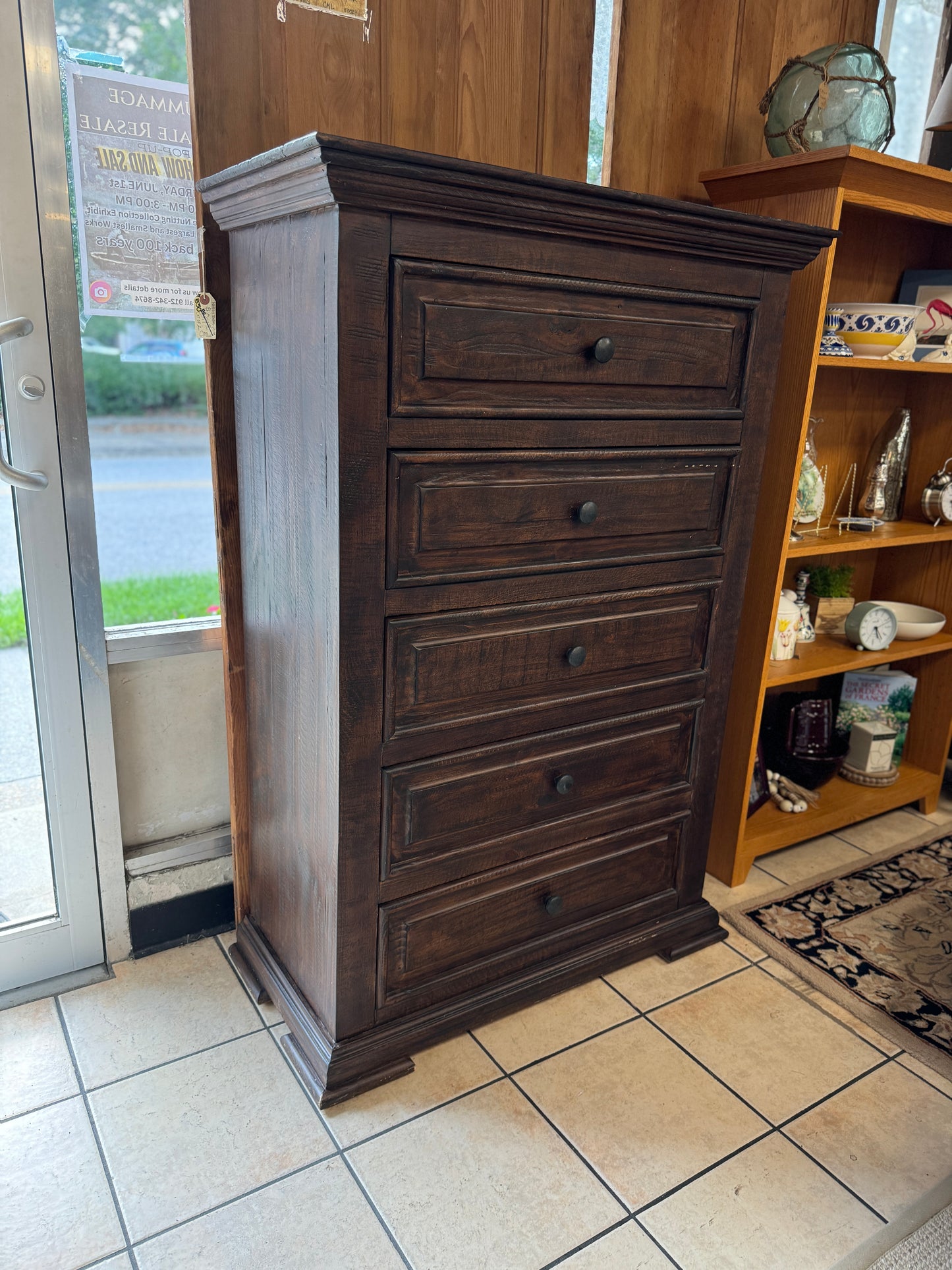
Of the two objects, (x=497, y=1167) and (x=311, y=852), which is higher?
(x=311, y=852)

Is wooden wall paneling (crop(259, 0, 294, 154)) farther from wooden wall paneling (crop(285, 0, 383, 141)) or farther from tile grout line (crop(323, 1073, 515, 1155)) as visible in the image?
tile grout line (crop(323, 1073, 515, 1155))

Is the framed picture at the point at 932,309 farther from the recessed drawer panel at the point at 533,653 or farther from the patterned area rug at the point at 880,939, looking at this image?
the patterned area rug at the point at 880,939

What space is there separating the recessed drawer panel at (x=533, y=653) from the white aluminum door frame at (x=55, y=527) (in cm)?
62

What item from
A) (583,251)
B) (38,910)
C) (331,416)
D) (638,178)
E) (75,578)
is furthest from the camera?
(638,178)

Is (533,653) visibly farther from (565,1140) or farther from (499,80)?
(499,80)

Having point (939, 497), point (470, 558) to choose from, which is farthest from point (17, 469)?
point (939, 497)

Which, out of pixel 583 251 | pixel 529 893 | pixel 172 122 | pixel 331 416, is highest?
pixel 172 122

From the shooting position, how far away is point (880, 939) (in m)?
1.96

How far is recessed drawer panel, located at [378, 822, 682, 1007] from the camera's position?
151 centimetres

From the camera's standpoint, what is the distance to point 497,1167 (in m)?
1.38

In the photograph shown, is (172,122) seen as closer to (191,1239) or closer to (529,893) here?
(529,893)

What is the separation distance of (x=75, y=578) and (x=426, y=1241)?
45.7 inches

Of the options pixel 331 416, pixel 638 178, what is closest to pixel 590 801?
pixel 331 416

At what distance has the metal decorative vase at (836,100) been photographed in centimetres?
174
